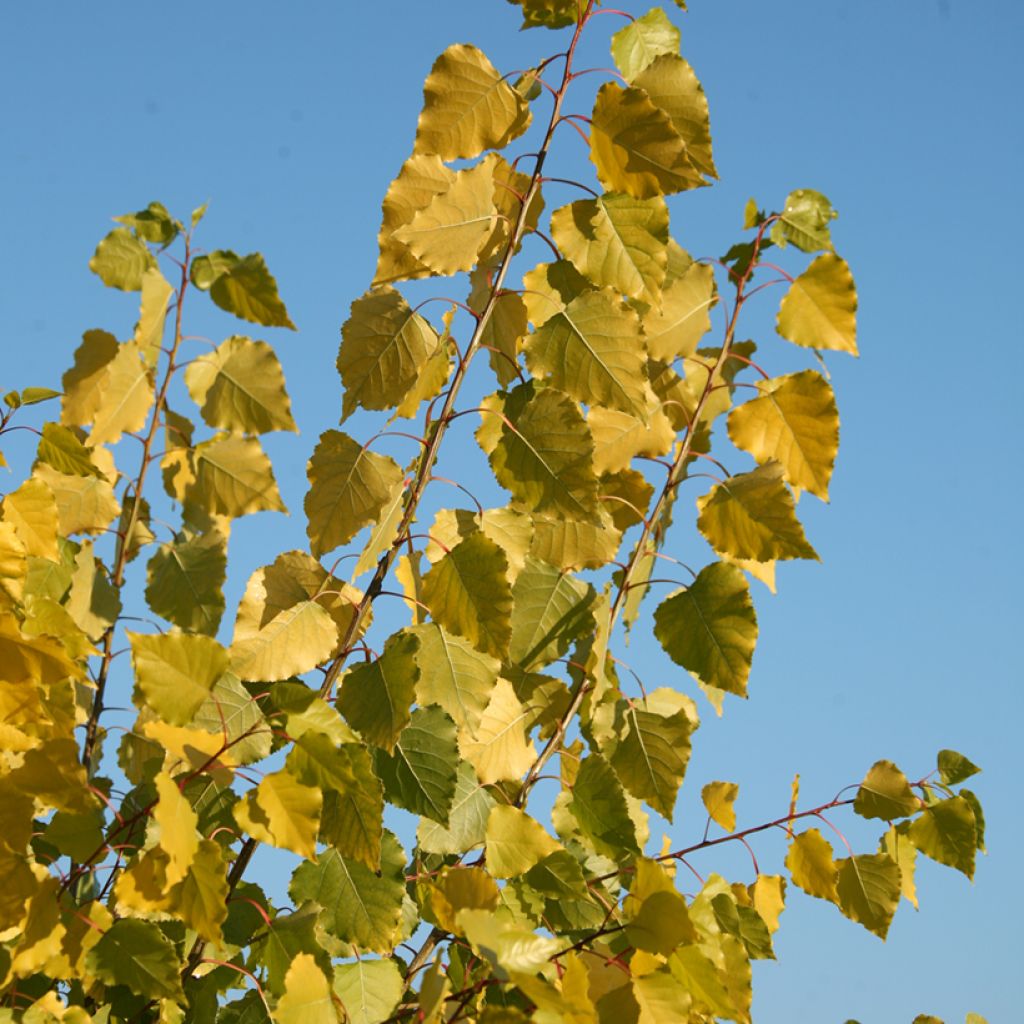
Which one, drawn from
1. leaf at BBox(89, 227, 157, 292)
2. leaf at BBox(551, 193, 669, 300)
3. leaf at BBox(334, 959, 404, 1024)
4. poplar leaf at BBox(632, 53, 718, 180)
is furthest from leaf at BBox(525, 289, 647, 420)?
leaf at BBox(89, 227, 157, 292)

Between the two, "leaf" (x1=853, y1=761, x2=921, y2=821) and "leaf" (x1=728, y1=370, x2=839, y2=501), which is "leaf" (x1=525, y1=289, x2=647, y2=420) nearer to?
"leaf" (x1=728, y1=370, x2=839, y2=501)

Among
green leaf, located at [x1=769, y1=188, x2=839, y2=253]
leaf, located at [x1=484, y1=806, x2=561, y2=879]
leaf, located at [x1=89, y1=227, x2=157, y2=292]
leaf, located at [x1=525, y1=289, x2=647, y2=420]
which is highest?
leaf, located at [x1=89, y1=227, x2=157, y2=292]

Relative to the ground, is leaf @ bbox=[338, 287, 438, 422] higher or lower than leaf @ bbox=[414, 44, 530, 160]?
lower

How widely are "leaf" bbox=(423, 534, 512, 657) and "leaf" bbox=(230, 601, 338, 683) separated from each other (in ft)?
0.38

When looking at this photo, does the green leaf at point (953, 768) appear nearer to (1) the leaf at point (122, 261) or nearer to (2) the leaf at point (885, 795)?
(2) the leaf at point (885, 795)

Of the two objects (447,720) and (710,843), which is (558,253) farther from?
(710,843)

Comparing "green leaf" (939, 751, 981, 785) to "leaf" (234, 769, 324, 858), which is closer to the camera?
"leaf" (234, 769, 324, 858)

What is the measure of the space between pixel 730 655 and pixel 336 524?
0.49m

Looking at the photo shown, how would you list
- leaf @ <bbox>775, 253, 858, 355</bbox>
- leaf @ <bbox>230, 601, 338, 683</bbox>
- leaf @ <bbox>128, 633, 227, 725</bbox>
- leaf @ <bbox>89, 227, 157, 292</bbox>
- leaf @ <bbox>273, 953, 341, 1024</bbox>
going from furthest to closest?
leaf @ <bbox>89, 227, 157, 292</bbox> < leaf @ <bbox>775, 253, 858, 355</bbox> < leaf @ <bbox>230, 601, 338, 683</bbox> < leaf @ <bbox>273, 953, 341, 1024</bbox> < leaf @ <bbox>128, 633, 227, 725</bbox>

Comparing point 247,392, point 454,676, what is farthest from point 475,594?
point 247,392

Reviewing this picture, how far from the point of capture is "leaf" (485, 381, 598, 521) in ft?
4.12

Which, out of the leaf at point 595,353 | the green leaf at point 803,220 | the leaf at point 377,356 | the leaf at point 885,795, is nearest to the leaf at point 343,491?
the leaf at point 377,356

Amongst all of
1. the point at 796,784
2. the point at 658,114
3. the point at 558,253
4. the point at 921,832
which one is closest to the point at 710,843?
the point at 796,784

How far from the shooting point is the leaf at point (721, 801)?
1725mm
